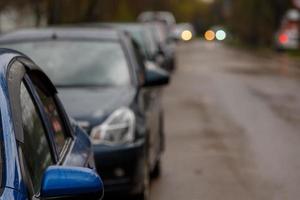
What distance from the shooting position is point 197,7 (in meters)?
122

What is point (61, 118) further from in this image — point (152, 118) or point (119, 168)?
point (152, 118)

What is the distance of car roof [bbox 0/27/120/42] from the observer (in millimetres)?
9125

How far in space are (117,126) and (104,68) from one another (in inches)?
50.7

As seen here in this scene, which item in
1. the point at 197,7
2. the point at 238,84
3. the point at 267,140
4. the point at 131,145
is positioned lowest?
the point at 197,7

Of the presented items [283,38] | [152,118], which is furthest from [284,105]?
[283,38]

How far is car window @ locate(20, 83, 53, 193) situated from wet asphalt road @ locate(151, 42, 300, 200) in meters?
4.39

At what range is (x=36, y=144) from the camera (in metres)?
4.27

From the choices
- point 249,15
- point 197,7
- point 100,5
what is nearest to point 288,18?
point 100,5

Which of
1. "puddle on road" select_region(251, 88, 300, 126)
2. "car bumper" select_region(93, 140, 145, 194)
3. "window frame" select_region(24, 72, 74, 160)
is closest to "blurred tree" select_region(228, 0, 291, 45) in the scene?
"puddle on road" select_region(251, 88, 300, 126)

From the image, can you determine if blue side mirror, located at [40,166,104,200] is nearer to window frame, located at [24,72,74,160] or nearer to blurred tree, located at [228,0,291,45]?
window frame, located at [24,72,74,160]

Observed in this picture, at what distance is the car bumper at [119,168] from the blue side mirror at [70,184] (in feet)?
11.8

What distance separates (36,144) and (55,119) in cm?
81

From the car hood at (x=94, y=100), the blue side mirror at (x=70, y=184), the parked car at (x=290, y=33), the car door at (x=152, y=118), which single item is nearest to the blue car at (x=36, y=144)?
the blue side mirror at (x=70, y=184)

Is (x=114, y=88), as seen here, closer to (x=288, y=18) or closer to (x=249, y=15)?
(x=288, y=18)
